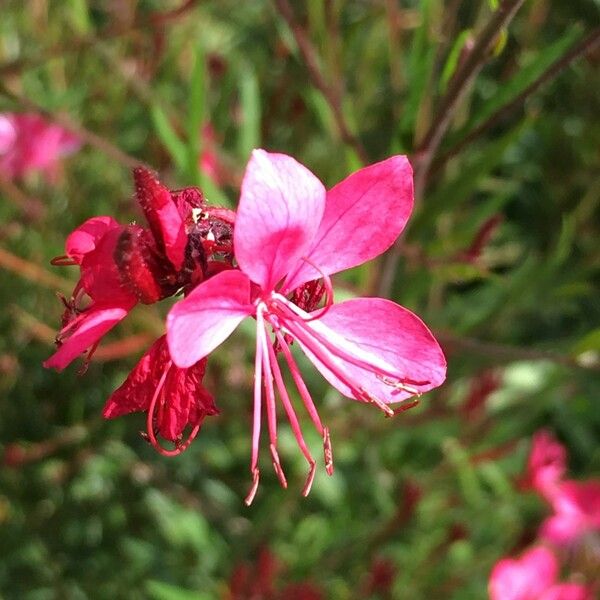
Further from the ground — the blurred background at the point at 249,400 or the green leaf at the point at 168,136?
the green leaf at the point at 168,136

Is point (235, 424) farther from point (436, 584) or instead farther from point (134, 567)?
point (436, 584)

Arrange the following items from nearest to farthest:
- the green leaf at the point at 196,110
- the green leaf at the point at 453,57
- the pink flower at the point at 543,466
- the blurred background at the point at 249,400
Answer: the green leaf at the point at 453,57
the green leaf at the point at 196,110
the blurred background at the point at 249,400
the pink flower at the point at 543,466

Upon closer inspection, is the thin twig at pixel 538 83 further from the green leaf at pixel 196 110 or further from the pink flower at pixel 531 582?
the pink flower at pixel 531 582

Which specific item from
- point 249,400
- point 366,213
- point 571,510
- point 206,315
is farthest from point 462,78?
point 571,510

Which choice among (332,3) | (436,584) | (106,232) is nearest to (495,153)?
(332,3)

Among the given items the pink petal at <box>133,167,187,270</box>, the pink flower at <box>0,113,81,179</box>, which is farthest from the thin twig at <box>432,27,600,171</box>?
the pink flower at <box>0,113,81,179</box>

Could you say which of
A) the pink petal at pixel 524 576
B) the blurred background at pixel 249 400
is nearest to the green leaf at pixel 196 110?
the blurred background at pixel 249 400

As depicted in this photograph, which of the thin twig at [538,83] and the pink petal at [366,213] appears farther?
the thin twig at [538,83]
